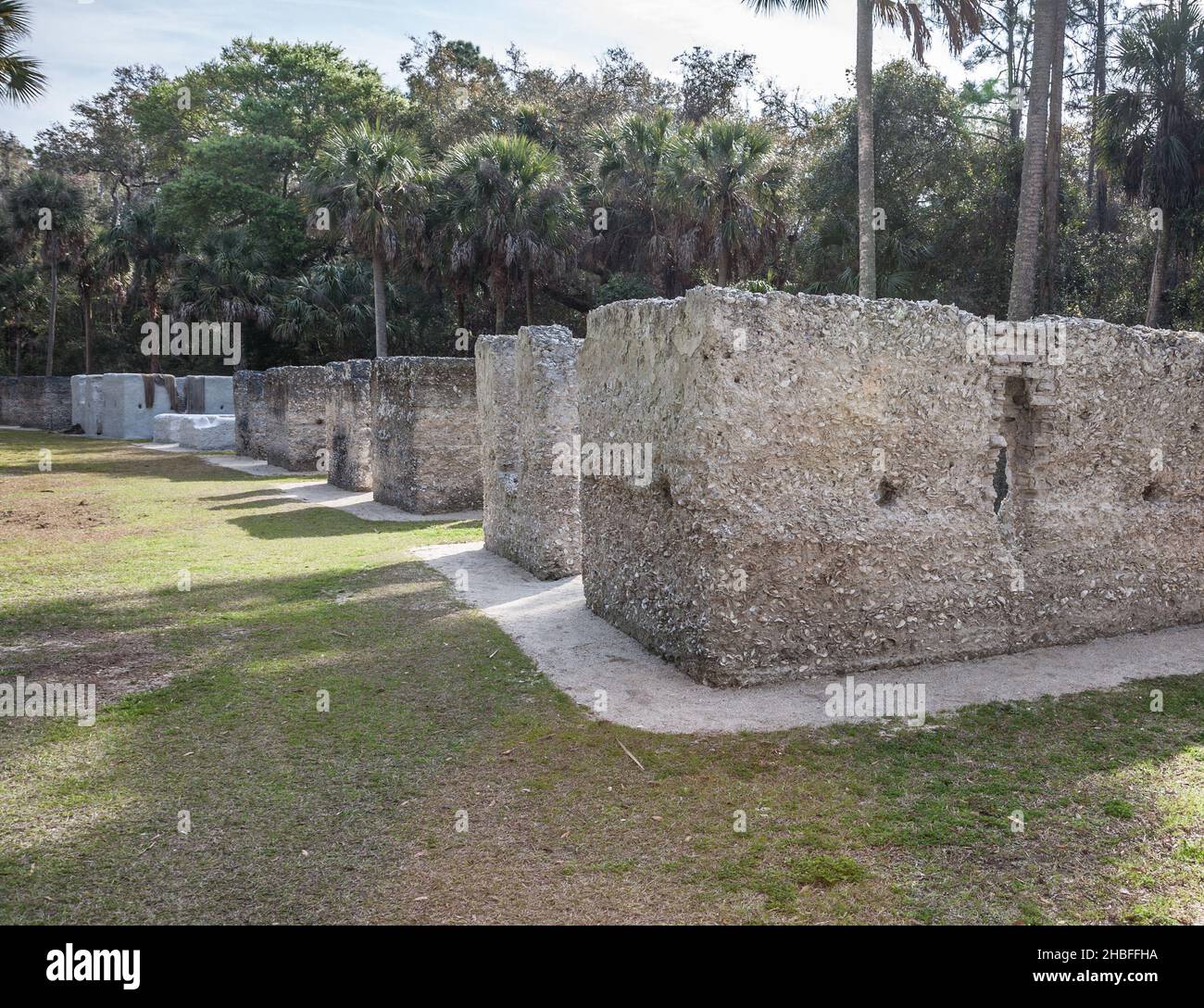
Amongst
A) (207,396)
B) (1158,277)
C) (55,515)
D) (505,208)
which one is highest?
(505,208)

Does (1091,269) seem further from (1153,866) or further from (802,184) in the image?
(1153,866)

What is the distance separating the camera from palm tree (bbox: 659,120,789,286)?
23.5 m

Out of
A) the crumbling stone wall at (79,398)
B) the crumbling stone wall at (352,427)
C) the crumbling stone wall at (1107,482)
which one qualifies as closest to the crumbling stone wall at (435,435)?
the crumbling stone wall at (352,427)

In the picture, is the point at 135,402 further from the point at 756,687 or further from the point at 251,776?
the point at 756,687

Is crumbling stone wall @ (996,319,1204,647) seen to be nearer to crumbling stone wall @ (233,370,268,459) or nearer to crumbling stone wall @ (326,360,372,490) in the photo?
crumbling stone wall @ (326,360,372,490)

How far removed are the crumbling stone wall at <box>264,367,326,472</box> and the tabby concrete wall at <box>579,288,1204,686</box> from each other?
48.5 ft

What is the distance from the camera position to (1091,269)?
2183 centimetres

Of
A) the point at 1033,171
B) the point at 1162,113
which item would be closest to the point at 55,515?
the point at 1033,171

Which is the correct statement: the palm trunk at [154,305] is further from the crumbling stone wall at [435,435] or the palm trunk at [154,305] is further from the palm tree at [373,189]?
the crumbling stone wall at [435,435]

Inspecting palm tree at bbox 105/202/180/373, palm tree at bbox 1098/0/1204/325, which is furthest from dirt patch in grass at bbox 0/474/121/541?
palm tree at bbox 105/202/180/373

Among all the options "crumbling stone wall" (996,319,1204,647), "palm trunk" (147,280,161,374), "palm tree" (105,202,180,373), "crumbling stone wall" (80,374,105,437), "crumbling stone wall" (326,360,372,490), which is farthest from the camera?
"palm tree" (105,202,180,373)

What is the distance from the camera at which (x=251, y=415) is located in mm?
24531

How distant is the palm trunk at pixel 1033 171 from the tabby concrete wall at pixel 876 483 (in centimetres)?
778

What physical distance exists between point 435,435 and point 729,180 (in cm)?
1275
